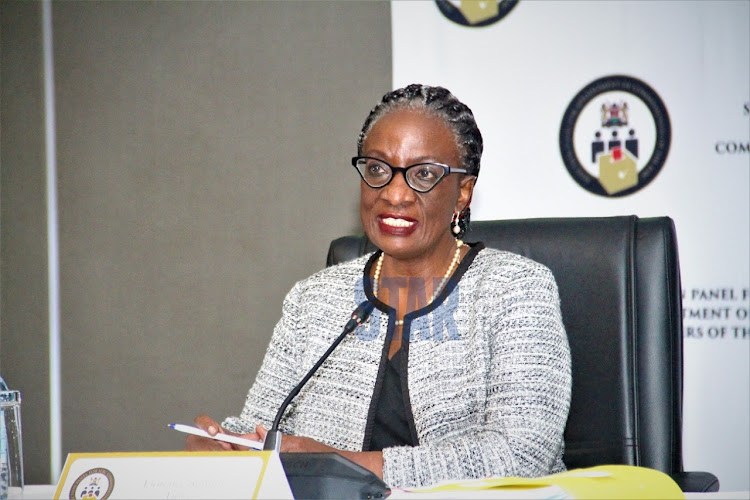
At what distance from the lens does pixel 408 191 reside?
1615 mm

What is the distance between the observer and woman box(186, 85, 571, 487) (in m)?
1.46

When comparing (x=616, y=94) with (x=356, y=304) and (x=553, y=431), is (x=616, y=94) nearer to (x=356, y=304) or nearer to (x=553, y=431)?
(x=356, y=304)

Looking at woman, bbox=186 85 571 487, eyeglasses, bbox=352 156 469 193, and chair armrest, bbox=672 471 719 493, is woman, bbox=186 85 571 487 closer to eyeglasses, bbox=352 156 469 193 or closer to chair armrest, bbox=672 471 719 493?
eyeglasses, bbox=352 156 469 193

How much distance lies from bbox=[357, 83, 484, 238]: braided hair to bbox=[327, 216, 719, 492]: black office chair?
0.28 metres

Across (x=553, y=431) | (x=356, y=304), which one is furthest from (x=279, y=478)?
(x=356, y=304)

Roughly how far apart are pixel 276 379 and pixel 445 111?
0.68m

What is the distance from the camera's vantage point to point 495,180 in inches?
103

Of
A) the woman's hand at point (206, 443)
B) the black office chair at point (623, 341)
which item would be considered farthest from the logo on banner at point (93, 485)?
the black office chair at point (623, 341)

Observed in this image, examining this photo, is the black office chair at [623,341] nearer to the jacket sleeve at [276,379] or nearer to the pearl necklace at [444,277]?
the pearl necklace at [444,277]

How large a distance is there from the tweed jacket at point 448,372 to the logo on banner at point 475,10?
116 centimetres

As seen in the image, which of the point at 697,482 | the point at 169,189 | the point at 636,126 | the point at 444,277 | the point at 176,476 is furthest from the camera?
the point at 169,189

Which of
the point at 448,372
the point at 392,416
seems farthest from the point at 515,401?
the point at 392,416

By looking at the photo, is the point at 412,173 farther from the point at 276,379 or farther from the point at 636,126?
the point at 636,126

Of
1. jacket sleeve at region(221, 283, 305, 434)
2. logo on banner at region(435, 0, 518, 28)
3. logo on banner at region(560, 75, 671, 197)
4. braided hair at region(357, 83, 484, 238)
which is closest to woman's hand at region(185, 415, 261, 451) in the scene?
jacket sleeve at region(221, 283, 305, 434)
